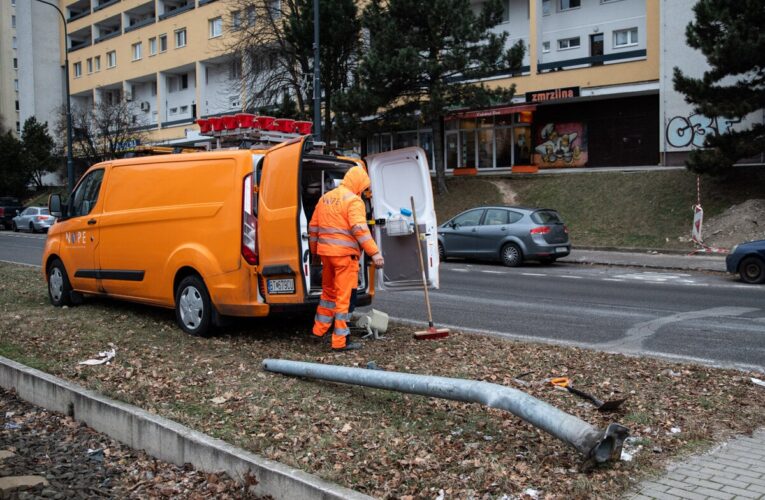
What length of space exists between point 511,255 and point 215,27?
36.8 m

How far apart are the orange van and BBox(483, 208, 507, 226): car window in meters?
10.6

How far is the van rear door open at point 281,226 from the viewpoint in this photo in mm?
6973

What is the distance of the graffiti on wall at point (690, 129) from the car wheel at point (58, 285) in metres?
23.8

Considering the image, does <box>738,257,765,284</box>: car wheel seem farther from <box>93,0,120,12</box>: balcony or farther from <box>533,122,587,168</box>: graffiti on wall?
<box>93,0,120,12</box>: balcony

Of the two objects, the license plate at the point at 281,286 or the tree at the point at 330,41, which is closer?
the license plate at the point at 281,286

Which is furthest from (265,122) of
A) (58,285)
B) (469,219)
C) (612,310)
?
(469,219)

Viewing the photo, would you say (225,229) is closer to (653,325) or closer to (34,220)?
(653,325)

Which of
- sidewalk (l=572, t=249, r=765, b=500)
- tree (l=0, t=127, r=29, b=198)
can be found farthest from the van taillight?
tree (l=0, t=127, r=29, b=198)

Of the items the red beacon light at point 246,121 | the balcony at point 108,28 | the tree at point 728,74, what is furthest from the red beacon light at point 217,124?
the balcony at point 108,28

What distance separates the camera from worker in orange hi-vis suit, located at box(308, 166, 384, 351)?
273 inches

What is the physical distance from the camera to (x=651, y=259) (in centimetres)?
1891

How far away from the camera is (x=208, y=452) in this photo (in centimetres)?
441

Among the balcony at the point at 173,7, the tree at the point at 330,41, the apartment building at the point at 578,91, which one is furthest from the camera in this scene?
the balcony at the point at 173,7

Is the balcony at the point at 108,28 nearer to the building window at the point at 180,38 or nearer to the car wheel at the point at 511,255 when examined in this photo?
the building window at the point at 180,38
